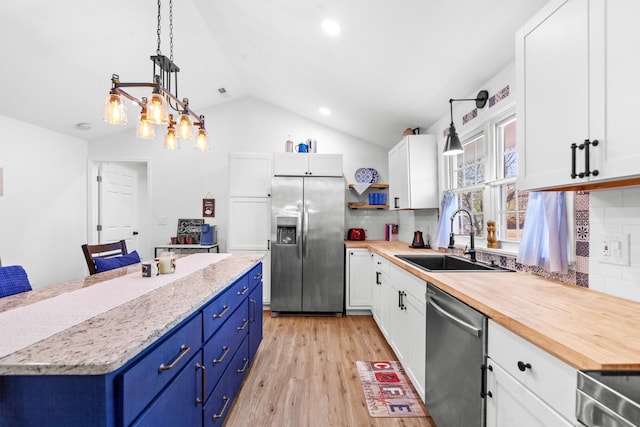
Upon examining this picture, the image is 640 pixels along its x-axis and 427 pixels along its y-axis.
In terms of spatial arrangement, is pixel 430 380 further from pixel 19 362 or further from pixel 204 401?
pixel 19 362

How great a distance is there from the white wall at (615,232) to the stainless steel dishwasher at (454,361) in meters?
0.65

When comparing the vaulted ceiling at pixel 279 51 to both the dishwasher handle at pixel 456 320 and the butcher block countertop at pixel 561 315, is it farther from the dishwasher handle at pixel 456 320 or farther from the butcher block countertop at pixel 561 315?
the dishwasher handle at pixel 456 320

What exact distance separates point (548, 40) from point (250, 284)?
2297 mm

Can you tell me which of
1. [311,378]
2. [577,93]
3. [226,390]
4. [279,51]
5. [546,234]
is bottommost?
[311,378]

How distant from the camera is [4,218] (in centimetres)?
323

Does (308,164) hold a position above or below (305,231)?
above

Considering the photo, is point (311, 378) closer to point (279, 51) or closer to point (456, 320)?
point (456, 320)

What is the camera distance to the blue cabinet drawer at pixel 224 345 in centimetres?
144

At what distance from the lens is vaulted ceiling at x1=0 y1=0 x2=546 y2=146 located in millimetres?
1904

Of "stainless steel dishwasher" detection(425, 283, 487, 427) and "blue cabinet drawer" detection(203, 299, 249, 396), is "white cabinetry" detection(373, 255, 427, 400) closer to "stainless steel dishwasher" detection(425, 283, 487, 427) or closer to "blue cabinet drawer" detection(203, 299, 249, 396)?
"stainless steel dishwasher" detection(425, 283, 487, 427)

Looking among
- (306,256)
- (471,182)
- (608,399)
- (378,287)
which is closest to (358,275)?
(378,287)

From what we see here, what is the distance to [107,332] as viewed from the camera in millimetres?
916

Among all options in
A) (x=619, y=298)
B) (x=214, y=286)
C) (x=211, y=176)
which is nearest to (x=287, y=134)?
(x=211, y=176)

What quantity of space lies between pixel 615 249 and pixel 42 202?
542 cm
